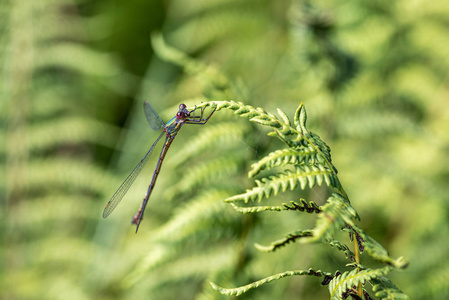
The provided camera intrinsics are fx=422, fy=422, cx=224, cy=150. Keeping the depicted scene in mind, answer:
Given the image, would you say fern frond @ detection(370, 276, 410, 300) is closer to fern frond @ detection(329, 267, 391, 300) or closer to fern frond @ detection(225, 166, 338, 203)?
fern frond @ detection(329, 267, 391, 300)

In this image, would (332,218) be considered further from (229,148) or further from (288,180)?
(229,148)

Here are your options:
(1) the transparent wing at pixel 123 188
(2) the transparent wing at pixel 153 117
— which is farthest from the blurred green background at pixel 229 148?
(1) the transparent wing at pixel 123 188

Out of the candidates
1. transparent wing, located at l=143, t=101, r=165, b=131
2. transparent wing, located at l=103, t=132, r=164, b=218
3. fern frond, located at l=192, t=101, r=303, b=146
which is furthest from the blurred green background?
fern frond, located at l=192, t=101, r=303, b=146

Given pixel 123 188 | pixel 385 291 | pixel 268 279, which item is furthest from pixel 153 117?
pixel 385 291

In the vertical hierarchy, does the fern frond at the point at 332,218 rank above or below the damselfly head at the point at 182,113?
below

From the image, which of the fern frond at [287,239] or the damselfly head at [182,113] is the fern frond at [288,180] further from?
the damselfly head at [182,113]

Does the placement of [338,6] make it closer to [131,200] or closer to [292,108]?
[292,108]
